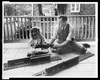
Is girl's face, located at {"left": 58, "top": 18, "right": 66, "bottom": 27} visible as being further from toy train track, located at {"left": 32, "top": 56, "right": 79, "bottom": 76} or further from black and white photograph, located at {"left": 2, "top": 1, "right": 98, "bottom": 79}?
toy train track, located at {"left": 32, "top": 56, "right": 79, "bottom": 76}

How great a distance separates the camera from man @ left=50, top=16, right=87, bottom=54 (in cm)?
424

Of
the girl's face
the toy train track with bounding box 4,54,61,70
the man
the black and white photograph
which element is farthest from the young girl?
the girl's face

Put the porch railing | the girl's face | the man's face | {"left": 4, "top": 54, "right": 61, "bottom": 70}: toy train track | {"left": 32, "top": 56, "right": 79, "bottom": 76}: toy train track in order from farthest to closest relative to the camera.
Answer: the porch railing < the girl's face < the man's face < {"left": 4, "top": 54, "right": 61, "bottom": 70}: toy train track < {"left": 32, "top": 56, "right": 79, "bottom": 76}: toy train track

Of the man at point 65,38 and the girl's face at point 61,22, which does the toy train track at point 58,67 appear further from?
the girl's face at point 61,22

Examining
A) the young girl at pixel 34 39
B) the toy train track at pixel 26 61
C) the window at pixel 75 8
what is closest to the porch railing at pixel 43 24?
the young girl at pixel 34 39

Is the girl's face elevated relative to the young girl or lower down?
elevated

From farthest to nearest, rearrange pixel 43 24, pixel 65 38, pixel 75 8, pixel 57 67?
pixel 75 8 → pixel 43 24 → pixel 65 38 → pixel 57 67

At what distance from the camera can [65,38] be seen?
173 inches

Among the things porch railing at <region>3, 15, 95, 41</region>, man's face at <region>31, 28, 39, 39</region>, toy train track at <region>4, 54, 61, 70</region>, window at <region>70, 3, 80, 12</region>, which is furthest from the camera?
window at <region>70, 3, 80, 12</region>

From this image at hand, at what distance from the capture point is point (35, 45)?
3789 mm

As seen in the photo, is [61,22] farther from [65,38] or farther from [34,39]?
[34,39]

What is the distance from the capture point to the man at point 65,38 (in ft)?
13.9

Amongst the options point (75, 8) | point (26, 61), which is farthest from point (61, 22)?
point (75, 8)

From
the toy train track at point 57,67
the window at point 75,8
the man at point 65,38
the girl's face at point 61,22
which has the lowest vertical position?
the toy train track at point 57,67
